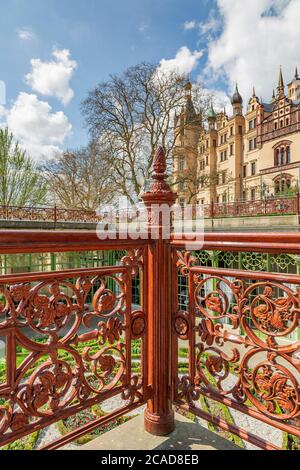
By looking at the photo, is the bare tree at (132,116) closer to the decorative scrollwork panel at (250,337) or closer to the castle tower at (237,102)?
the castle tower at (237,102)

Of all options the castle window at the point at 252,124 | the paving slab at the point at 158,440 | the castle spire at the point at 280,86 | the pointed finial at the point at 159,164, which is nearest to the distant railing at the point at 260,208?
the pointed finial at the point at 159,164

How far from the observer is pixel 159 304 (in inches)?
63.1

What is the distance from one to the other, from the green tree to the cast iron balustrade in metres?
15.9

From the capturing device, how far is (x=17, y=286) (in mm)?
1145

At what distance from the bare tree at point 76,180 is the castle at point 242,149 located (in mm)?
5913

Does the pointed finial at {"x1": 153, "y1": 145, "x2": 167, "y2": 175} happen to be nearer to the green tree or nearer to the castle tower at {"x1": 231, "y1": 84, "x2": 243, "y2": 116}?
the green tree

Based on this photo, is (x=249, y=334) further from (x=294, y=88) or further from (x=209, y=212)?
(x=294, y=88)

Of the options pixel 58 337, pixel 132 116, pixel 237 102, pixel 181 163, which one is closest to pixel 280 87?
pixel 237 102

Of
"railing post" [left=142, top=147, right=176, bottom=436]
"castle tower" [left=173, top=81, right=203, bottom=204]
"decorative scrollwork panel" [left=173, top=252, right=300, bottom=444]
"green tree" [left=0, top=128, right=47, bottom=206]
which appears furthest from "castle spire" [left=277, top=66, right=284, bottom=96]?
"decorative scrollwork panel" [left=173, top=252, right=300, bottom=444]

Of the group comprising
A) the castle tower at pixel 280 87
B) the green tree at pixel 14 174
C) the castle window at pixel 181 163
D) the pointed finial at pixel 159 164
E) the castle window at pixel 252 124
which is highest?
the castle tower at pixel 280 87

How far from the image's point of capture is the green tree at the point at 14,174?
15055 millimetres
